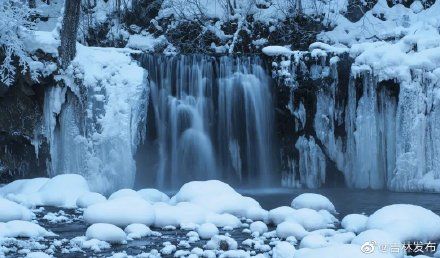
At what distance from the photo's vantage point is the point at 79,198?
27.6 feet

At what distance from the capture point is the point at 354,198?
1031 cm

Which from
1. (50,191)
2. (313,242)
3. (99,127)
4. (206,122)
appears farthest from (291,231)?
(206,122)

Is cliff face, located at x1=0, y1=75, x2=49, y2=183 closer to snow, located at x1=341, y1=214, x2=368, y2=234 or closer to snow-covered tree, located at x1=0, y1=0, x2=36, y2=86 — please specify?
snow-covered tree, located at x1=0, y1=0, x2=36, y2=86

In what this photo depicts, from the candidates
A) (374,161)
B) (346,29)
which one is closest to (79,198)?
Result: (374,161)

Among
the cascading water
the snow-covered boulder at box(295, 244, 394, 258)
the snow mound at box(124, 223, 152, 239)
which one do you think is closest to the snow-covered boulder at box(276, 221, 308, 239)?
the snow mound at box(124, 223, 152, 239)

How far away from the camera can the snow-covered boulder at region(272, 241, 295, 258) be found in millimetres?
5459

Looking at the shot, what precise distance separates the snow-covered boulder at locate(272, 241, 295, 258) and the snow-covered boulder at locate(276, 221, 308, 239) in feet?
2.22

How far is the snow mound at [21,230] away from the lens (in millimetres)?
6086

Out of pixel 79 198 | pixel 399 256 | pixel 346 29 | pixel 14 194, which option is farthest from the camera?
pixel 346 29

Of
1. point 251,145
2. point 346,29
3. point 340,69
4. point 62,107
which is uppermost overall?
point 346,29

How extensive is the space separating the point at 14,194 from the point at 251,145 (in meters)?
5.09

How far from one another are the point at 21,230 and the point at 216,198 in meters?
2.46

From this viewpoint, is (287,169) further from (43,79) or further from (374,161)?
(43,79)

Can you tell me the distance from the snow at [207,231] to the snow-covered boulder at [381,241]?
5.12 ft
